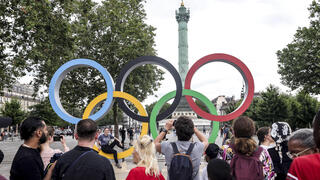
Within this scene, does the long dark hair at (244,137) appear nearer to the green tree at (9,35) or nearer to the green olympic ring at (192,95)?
the green olympic ring at (192,95)

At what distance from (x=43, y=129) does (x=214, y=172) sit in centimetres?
251

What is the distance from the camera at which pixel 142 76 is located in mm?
24969

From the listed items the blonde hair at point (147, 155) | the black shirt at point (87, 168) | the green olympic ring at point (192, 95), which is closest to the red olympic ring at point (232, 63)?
the green olympic ring at point (192, 95)

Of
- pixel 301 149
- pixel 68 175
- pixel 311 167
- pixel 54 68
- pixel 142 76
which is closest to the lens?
pixel 311 167

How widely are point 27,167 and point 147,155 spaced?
1548mm

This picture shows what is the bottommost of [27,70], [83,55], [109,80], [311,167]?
[311,167]

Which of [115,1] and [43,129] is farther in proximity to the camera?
[115,1]

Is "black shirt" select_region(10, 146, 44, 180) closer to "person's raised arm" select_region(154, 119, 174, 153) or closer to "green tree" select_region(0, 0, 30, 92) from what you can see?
"person's raised arm" select_region(154, 119, 174, 153)

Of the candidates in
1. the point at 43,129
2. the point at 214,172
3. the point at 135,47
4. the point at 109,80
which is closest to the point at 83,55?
the point at 135,47

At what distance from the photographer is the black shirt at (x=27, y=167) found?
132 inches

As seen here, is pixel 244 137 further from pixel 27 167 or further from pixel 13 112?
pixel 13 112

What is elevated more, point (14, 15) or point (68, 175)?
point (14, 15)

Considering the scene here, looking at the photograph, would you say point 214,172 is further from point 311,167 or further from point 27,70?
point 27,70

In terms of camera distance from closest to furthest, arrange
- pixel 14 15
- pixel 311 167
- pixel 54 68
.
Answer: pixel 311 167, pixel 14 15, pixel 54 68
